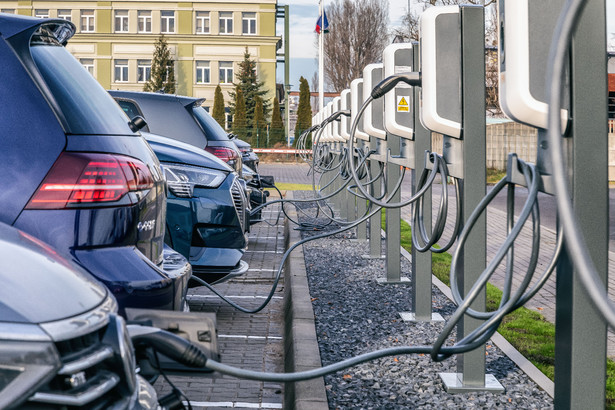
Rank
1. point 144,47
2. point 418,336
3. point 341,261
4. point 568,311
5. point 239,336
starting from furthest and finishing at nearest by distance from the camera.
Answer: point 144,47, point 341,261, point 239,336, point 418,336, point 568,311

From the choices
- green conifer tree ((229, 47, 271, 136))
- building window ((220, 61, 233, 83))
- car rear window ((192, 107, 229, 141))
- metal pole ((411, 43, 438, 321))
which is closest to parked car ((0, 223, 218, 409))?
metal pole ((411, 43, 438, 321))

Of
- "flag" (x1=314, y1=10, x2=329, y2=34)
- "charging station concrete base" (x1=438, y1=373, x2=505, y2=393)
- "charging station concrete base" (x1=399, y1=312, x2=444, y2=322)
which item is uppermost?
"flag" (x1=314, y1=10, x2=329, y2=34)

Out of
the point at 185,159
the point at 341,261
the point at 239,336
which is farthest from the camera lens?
the point at 341,261

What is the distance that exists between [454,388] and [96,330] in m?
2.91

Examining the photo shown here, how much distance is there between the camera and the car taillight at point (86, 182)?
312 cm

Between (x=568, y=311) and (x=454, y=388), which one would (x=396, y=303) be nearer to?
(x=454, y=388)

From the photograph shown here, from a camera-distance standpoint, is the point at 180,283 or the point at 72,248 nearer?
the point at 72,248

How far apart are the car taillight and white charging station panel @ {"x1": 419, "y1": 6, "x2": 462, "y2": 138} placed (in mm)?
1819

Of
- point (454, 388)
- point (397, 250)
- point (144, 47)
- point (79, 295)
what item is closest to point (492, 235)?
point (397, 250)

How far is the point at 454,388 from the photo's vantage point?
434 centimetres

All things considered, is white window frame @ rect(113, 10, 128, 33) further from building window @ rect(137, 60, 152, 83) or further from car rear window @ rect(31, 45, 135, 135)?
car rear window @ rect(31, 45, 135, 135)

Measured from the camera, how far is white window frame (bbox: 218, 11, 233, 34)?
70.3 meters

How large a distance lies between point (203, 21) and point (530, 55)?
228ft

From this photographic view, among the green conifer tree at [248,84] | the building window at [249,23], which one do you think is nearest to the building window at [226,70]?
the green conifer tree at [248,84]
